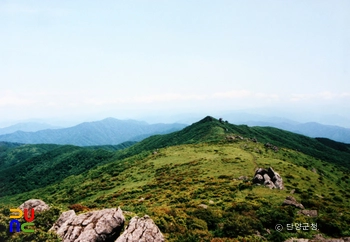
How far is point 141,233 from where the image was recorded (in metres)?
17.7

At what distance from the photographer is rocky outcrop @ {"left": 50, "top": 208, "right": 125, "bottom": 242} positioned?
56.9 ft

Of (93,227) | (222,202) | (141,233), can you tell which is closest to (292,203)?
(222,202)

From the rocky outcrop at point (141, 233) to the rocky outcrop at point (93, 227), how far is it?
1.38m

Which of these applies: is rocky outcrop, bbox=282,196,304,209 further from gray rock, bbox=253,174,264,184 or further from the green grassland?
gray rock, bbox=253,174,264,184

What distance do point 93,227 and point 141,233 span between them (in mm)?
4131

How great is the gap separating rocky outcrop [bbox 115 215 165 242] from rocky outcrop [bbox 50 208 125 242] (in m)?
1.38

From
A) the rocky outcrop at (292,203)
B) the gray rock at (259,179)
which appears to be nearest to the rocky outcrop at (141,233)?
the rocky outcrop at (292,203)

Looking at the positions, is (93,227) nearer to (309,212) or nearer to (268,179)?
(309,212)

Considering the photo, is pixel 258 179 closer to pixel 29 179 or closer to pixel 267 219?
pixel 267 219

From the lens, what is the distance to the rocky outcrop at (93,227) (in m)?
17.4

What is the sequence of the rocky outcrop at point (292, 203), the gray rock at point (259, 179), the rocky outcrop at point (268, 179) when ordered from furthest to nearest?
the gray rock at point (259, 179), the rocky outcrop at point (268, 179), the rocky outcrop at point (292, 203)

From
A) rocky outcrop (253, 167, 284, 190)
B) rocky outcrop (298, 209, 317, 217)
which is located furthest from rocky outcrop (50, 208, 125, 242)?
rocky outcrop (253, 167, 284, 190)

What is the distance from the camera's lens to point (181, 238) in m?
19.8

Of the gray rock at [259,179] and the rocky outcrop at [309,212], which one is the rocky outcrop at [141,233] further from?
the gray rock at [259,179]
